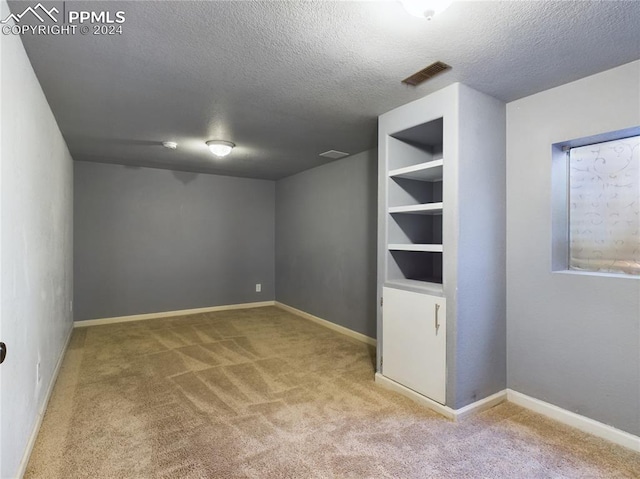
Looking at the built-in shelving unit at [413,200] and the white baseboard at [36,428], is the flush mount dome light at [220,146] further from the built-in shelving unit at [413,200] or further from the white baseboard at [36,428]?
the white baseboard at [36,428]

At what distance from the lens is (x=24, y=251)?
194 centimetres

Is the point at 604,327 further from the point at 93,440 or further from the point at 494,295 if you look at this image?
the point at 93,440

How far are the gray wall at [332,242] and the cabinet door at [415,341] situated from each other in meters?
1.29

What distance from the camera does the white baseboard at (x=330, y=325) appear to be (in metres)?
4.15

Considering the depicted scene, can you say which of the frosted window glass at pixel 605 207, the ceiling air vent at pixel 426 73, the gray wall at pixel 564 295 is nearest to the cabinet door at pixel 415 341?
the gray wall at pixel 564 295

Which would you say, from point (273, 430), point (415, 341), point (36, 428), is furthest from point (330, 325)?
point (36, 428)

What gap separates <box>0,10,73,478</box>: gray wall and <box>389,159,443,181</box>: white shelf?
2.41 metres

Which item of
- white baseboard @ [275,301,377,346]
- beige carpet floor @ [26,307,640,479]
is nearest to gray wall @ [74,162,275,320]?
white baseboard @ [275,301,377,346]

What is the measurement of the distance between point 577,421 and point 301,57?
2.85 meters

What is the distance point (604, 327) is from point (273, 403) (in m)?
2.25

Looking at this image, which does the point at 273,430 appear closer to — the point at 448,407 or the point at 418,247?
the point at 448,407

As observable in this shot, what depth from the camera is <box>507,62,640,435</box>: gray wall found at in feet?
6.75

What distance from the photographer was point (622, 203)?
7.23 feet

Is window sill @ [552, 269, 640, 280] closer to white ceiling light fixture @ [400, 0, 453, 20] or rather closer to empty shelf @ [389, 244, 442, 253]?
empty shelf @ [389, 244, 442, 253]
